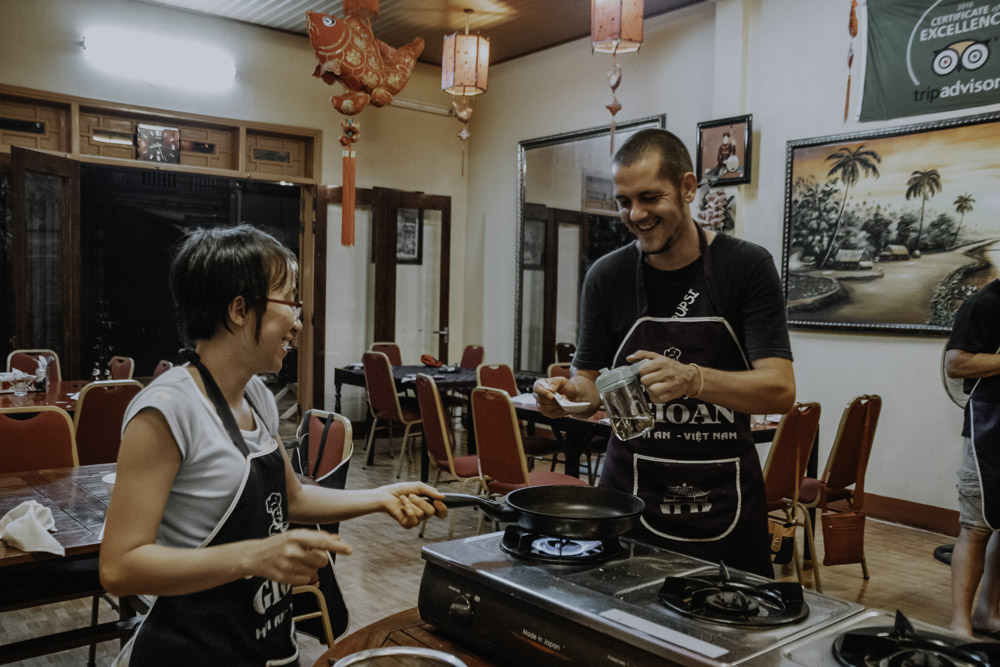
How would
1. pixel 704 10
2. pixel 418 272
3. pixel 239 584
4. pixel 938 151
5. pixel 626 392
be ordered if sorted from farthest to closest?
pixel 418 272 < pixel 704 10 < pixel 938 151 < pixel 626 392 < pixel 239 584

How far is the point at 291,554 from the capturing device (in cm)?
103

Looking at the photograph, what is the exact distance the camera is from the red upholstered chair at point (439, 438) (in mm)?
4352

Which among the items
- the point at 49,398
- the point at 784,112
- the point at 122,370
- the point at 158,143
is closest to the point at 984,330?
the point at 784,112

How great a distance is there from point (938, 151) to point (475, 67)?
11.4ft

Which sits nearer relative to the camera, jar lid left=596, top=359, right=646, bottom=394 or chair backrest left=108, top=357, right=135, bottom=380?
jar lid left=596, top=359, right=646, bottom=394

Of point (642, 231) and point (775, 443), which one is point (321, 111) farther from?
point (642, 231)

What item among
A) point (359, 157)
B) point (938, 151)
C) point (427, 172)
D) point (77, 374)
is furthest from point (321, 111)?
point (938, 151)

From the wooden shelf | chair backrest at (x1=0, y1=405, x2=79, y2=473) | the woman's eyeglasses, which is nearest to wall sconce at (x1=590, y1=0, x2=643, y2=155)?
the wooden shelf

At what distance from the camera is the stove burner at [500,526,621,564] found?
1.21m

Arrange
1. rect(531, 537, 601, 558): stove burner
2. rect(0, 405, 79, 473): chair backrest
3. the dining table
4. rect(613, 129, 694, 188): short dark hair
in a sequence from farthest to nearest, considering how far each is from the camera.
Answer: rect(0, 405, 79, 473): chair backrest → the dining table → rect(613, 129, 694, 188): short dark hair → rect(531, 537, 601, 558): stove burner

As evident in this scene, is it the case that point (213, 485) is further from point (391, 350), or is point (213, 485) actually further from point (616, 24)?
point (391, 350)

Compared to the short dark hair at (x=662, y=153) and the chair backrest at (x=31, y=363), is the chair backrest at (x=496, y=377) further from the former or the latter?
the short dark hair at (x=662, y=153)

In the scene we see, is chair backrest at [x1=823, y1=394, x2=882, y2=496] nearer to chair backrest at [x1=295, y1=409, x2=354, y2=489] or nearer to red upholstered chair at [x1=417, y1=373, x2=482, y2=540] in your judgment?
red upholstered chair at [x1=417, y1=373, x2=482, y2=540]

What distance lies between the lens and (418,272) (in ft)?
27.6
